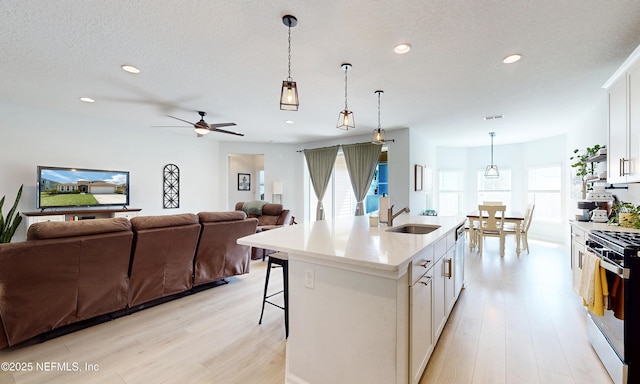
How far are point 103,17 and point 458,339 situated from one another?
12.8 feet

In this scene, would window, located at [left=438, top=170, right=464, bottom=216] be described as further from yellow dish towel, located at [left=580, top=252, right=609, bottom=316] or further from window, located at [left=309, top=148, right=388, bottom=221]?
yellow dish towel, located at [left=580, top=252, right=609, bottom=316]

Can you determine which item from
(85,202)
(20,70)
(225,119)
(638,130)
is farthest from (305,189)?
(638,130)

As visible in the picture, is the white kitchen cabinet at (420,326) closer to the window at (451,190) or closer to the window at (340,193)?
the window at (340,193)

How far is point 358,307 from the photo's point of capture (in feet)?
4.91

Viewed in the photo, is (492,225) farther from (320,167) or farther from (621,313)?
(320,167)

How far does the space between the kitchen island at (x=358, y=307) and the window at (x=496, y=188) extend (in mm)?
7016

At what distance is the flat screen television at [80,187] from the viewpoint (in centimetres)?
444

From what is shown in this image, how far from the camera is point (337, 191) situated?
282 inches

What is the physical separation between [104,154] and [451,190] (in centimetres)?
868

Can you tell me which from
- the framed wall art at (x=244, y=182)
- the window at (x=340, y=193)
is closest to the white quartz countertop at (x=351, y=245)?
the window at (x=340, y=193)

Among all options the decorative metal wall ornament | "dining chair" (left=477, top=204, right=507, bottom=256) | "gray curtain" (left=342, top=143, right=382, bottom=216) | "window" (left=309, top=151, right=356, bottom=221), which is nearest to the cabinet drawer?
"dining chair" (left=477, top=204, right=507, bottom=256)

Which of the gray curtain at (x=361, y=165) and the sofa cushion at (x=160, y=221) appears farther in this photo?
the gray curtain at (x=361, y=165)

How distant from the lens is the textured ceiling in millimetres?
1981

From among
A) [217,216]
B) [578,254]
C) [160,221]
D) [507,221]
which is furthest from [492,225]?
[160,221]
